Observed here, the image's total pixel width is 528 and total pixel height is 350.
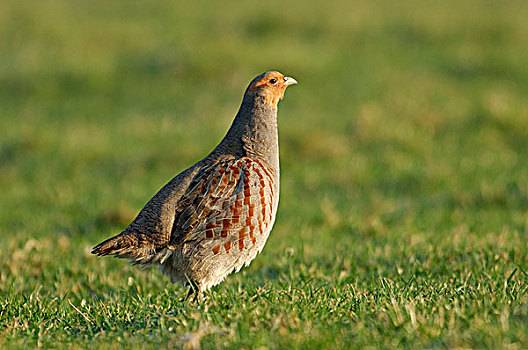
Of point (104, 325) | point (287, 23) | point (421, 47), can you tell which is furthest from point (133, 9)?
point (104, 325)

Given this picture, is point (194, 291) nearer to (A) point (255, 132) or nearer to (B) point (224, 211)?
(B) point (224, 211)

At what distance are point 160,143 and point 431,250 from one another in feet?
20.4

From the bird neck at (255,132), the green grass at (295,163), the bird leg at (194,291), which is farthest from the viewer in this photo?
the bird neck at (255,132)

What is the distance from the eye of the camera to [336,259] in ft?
21.4

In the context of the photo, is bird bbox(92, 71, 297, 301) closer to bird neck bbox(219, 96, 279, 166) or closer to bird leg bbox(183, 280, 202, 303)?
bird leg bbox(183, 280, 202, 303)

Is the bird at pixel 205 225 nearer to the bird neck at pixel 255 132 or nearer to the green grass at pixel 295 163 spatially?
the bird neck at pixel 255 132

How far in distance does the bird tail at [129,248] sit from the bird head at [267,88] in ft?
4.74

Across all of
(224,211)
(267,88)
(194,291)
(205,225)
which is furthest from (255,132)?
(194,291)

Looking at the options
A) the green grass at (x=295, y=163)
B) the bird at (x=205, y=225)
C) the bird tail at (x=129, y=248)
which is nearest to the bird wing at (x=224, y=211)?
the bird at (x=205, y=225)

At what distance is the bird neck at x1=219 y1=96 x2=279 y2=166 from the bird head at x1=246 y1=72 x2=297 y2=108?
1.4 inches

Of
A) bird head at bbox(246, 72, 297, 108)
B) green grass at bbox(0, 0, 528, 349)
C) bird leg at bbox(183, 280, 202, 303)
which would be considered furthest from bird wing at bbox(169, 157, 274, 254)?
bird head at bbox(246, 72, 297, 108)

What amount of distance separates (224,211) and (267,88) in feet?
3.74

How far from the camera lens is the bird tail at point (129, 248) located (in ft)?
16.4

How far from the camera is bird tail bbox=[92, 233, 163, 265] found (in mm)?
5012
